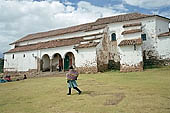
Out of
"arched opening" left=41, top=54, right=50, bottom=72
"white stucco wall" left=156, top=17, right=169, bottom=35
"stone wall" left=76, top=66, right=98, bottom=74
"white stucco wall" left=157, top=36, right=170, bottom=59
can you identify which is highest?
"white stucco wall" left=156, top=17, right=169, bottom=35

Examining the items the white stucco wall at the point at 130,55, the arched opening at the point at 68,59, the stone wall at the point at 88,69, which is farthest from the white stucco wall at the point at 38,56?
the white stucco wall at the point at 130,55

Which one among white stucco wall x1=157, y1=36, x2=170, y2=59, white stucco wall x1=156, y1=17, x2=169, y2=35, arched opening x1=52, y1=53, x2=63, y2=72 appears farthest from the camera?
arched opening x1=52, y1=53, x2=63, y2=72

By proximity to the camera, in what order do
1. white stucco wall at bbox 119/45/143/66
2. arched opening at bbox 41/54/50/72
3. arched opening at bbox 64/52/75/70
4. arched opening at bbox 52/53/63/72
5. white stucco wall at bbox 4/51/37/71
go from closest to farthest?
white stucco wall at bbox 119/45/143/66
arched opening at bbox 64/52/75/70
arched opening at bbox 52/53/63/72
arched opening at bbox 41/54/50/72
white stucco wall at bbox 4/51/37/71

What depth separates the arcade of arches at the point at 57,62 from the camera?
22234mm

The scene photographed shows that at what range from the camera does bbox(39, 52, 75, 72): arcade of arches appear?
22.2m

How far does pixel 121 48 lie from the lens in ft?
55.5

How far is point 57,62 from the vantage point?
938 inches

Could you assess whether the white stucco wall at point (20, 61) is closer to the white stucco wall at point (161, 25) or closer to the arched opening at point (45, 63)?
the arched opening at point (45, 63)

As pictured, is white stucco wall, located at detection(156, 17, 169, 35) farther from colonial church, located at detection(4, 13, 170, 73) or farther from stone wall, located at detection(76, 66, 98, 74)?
stone wall, located at detection(76, 66, 98, 74)

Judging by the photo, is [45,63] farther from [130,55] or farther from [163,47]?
[163,47]

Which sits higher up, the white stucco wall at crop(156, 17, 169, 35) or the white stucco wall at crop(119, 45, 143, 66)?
the white stucco wall at crop(156, 17, 169, 35)

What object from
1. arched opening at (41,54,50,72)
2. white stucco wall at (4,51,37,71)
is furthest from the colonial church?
white stucco wall at (4,51,37,71)

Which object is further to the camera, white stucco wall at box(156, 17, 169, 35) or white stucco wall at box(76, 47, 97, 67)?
white stucco wall at box(156, 17, 169, 35)

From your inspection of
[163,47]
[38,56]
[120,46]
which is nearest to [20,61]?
[38,56]
